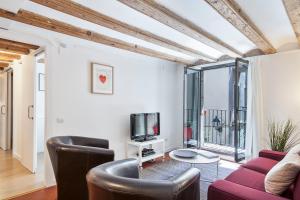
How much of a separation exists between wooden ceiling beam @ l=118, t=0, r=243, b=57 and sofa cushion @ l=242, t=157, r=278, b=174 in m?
1.83

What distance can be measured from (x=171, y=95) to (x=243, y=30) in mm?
2716

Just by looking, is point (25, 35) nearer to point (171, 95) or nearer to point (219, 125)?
point (171, 95)

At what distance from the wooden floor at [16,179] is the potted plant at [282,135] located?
12.5 feet

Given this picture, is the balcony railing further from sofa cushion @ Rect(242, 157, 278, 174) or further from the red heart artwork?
the red heart artwork

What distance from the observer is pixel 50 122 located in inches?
116

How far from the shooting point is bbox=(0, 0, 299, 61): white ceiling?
6.57ft

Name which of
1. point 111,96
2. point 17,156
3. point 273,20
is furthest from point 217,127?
point 17,156

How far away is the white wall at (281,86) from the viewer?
3.41 m

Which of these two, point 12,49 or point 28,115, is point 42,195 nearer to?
point 28,115

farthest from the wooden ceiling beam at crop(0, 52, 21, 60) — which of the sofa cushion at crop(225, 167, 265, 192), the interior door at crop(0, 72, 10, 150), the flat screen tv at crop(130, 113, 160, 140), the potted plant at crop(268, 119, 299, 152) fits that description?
the potted plant at crop(268, 119, 299, 152)

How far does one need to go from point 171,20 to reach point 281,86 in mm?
2638

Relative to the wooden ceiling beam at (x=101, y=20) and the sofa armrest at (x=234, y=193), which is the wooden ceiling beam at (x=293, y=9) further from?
the sofa armrest at (x=234, y=193)

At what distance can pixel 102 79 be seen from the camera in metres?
3.60

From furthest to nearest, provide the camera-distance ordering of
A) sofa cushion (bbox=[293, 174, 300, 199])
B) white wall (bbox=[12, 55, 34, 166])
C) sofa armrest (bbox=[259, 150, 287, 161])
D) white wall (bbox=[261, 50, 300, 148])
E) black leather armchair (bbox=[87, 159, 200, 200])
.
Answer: white wall (bbox=[12, 55, 34, 166]) → white wall (bbox=[261, 50, 300, 148]) → sofa armrest (bbox=[259, 150, 287, 161]) → sofa cushion (bbox=[293, 174, 300, 199]) → black leather armchair (bbox=[87, 159, 200, 200])
